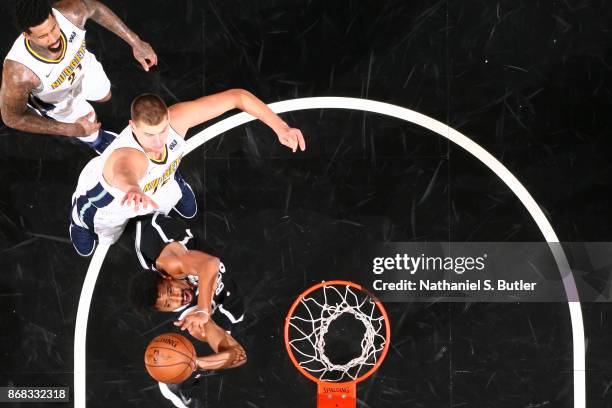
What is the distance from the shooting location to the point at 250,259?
18.0ft

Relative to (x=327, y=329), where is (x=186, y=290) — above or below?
above

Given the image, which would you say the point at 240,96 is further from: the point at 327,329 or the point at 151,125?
the point at 327,329

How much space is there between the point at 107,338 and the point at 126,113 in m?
1.69

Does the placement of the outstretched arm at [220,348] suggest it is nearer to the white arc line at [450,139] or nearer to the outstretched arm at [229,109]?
the white arc line at [450,139]

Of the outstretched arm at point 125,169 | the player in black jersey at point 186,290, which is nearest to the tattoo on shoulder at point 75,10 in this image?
the outstretched arm at point 125,169

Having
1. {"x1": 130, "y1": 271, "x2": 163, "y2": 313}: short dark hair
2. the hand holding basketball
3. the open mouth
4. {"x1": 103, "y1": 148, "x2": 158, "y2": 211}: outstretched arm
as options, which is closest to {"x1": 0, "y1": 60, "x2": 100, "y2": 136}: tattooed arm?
the open mouth

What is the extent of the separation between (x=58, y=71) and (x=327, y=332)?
105 inches

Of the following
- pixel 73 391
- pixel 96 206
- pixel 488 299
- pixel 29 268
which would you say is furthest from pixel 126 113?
pixel 488 299

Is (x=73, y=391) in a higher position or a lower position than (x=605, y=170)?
lower

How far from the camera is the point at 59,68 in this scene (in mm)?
5020

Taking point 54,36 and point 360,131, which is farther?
point 360,131

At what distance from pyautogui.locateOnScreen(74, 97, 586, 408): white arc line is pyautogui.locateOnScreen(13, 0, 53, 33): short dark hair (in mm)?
1343

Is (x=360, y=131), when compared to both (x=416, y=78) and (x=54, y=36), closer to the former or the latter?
(x=416, y=78)

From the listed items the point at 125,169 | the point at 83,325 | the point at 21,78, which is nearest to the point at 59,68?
the point at 21,78
